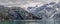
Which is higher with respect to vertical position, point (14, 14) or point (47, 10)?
point (47, 10)

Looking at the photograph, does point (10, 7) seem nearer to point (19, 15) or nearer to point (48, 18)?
point (19, 15)

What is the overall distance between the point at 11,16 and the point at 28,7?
0.97 metres

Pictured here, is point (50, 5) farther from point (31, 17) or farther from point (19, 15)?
point (19, 15)

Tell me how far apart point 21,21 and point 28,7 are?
791 mm

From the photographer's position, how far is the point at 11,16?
7.66 m

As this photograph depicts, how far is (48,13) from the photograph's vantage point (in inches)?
306

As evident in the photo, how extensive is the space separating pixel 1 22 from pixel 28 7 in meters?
1.54

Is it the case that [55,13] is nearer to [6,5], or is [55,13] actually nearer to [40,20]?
[40,20]

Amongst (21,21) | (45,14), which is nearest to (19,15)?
(21,21)

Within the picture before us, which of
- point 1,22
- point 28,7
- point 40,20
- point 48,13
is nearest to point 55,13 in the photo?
point 48,13

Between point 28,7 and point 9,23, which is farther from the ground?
point 28,7

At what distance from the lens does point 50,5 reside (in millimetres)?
7824

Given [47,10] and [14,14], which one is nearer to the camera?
[14,14]

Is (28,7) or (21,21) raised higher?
(28,7)
